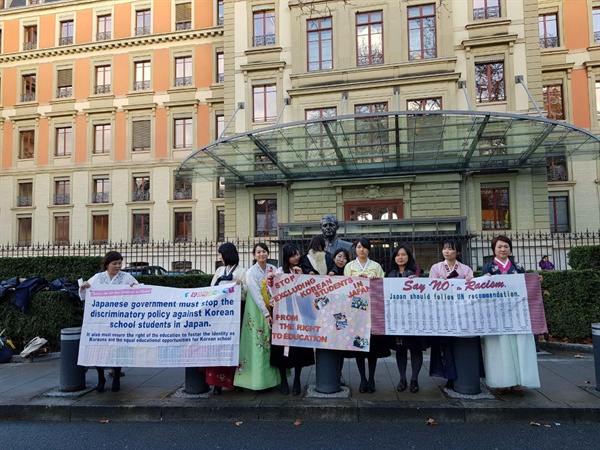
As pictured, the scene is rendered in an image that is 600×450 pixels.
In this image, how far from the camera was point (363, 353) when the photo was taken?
234 inches

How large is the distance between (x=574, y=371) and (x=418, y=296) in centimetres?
330

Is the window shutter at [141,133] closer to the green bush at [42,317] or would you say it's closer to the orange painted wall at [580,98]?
the green bush at [42,317]

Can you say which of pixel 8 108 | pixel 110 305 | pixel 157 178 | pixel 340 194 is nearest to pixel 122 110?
pixel 157 178

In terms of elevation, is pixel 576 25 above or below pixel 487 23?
above

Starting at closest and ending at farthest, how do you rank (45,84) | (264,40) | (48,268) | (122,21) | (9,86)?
(48,268) → (264,40) → (122,21) → (45,84) → (9,86)

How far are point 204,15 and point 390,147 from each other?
863 inches

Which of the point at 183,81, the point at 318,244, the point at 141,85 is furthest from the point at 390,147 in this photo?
the point at 141,85

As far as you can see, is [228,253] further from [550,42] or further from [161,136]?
[550,42]

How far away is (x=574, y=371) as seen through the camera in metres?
6.97

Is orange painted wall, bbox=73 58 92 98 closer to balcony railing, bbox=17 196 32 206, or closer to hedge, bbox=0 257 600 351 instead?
balcony railing, bbox=17 196 32 206

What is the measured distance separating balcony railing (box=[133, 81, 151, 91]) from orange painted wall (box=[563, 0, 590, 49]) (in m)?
28.7

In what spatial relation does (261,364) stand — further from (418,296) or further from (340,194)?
(340,194)

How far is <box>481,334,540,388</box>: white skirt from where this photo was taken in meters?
5.52
